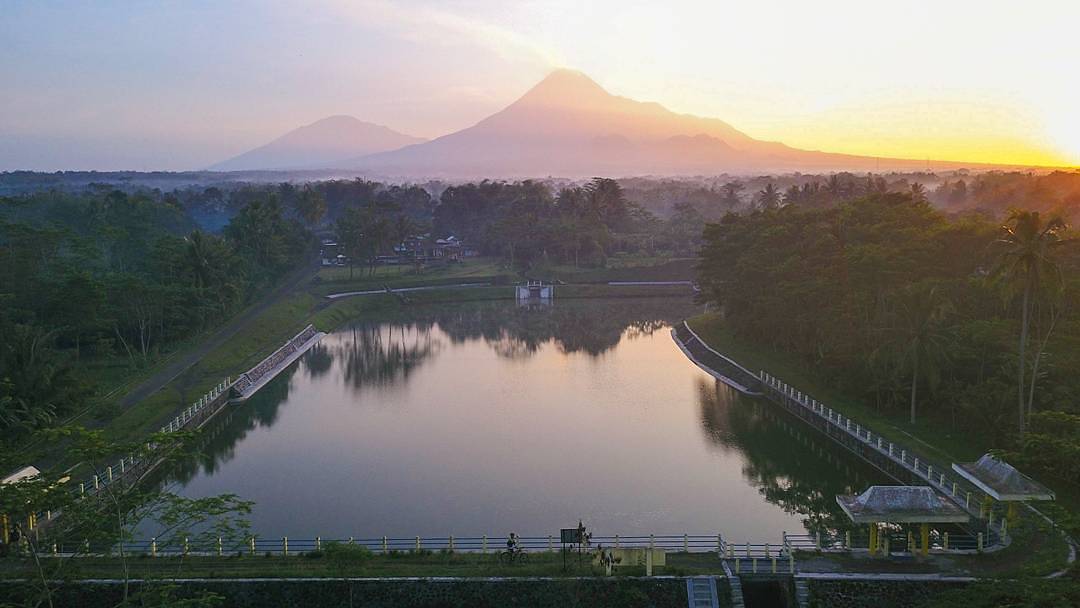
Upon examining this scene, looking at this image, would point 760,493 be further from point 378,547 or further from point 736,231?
point 736,231

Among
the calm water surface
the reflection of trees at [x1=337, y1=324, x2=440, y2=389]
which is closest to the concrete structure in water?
the reflection of trees at [x1=337, y1=324, x2=440, y2=389]

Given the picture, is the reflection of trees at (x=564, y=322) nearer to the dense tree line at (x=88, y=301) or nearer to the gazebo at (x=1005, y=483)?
the dense tree line at (x=88, y=301)

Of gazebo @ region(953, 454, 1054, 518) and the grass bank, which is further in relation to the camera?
the grass bank

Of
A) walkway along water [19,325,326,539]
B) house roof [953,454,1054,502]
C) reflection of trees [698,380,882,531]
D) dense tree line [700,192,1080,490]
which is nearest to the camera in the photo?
house roof [953,454,1054,502]


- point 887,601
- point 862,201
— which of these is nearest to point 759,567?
point 887,601

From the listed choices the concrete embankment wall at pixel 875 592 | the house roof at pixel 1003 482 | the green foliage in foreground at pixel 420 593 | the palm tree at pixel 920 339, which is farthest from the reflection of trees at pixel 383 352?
the house roof at pixel 1003 482

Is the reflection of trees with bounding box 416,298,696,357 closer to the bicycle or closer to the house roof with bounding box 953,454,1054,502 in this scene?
the house roof with bounding box 953,454,1054,502
